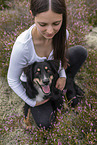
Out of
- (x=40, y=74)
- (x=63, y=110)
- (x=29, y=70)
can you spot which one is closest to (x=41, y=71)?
(x=40, y=74)

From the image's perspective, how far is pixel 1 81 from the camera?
3.14 metres

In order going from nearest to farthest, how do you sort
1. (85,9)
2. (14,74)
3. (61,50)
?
(14,74)
(61,50)
(85,9)

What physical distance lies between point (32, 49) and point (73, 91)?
136 centimetres

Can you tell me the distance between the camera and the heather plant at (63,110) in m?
1.98

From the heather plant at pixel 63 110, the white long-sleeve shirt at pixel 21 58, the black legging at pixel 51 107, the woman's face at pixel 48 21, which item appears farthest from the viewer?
the black legging at pixel 51 107

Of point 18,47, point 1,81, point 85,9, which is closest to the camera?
point 18,47

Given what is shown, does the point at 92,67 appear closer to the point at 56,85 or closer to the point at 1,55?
the point at 56,85

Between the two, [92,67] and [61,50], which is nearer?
[61,50]

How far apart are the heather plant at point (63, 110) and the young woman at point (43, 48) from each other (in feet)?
0.99

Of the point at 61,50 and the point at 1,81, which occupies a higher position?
the point at 61,50

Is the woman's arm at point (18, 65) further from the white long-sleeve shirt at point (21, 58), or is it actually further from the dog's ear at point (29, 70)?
the dog's ear at point (29, 70)

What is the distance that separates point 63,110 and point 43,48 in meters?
1.17

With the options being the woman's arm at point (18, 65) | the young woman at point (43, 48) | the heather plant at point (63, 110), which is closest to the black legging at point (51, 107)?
the young woman at point (43, 48)

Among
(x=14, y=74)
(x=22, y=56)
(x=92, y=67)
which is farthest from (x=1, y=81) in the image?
(x=92, y=67)
